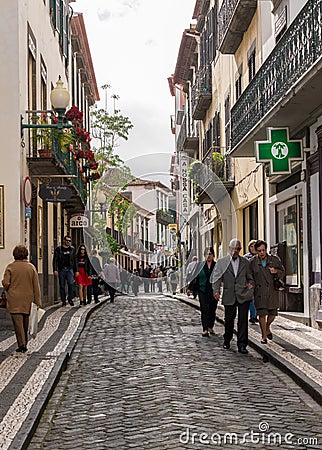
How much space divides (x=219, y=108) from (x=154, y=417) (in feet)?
78.1

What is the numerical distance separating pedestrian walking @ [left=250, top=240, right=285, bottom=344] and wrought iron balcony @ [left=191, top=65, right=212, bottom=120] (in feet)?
67.1

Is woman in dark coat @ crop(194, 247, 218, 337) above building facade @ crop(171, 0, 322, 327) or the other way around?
the other way around

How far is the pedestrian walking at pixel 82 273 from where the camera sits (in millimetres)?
24125

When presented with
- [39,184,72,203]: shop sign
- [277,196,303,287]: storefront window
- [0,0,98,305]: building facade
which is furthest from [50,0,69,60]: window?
[277,196,303,287]: storefront window

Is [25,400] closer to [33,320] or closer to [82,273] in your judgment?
[33,320]

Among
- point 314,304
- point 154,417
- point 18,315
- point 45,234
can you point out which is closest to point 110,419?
point 154,417

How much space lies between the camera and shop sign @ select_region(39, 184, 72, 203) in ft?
66.4

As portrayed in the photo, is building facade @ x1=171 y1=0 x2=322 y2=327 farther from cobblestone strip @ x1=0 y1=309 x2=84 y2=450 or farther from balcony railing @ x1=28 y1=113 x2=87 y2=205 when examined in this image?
cobblestone strip @ x1=0 y1=309 x2=84 y2=450

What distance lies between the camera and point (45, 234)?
24562 millimetres

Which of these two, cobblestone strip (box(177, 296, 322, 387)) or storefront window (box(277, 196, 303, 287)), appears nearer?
cobblestone strip (box(177, 296, 322, 387))

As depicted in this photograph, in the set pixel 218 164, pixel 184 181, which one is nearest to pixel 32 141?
pixel 218 164

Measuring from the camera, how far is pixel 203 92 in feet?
112

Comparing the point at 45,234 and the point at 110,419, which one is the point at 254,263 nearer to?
the point at 110,419

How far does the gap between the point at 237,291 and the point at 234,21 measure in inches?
467
